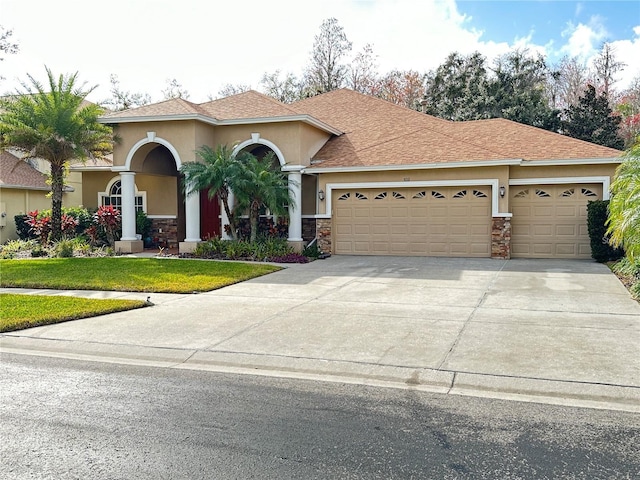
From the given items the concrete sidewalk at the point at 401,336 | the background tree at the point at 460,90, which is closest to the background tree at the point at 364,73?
the background tree at the point at 460,90

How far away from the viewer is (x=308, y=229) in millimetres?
19484

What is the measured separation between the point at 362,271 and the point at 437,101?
2003 cm

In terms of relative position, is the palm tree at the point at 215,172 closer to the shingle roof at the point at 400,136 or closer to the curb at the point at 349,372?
the shingle roof at the point at 400,136

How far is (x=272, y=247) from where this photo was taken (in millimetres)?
16984

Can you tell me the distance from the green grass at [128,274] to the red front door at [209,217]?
4631 millimetres

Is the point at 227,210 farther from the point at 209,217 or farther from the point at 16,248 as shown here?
the point at 16,248

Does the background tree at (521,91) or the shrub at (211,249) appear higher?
the background tree at (521,91)

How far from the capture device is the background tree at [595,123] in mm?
26000

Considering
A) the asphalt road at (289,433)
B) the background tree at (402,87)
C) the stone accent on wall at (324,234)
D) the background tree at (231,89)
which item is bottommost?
the asphalt road at (289,433)

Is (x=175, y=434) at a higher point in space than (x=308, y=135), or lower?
lower

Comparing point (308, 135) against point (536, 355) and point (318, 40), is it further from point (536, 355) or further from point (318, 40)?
point (318, 40)

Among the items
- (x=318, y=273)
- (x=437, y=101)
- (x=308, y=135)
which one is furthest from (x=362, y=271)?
(x=437, y=101)

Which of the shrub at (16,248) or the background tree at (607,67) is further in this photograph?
the background tree at (607,67)

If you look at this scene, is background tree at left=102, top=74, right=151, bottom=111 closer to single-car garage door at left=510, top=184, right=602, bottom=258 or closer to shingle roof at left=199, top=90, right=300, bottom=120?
shingle roof at left=199, top=90, right=300, bottom=120
